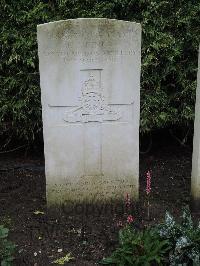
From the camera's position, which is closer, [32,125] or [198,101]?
[198,101]

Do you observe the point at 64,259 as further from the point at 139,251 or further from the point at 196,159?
the point at 196,159

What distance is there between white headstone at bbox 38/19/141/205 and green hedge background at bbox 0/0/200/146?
112cm

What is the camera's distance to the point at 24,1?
484 centimetres

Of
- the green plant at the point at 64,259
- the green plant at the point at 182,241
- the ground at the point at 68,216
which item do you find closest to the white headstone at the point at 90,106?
the ground at the point at 68,216

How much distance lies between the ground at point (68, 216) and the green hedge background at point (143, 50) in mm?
645

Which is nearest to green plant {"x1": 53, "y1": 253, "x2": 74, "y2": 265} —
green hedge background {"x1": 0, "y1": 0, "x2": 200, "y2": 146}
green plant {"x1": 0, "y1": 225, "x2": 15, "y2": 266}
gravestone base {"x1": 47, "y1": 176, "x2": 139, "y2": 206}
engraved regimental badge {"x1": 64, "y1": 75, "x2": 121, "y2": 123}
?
green plant {"x1": 0, "y1": 225, "x2": 15, "y2": 266}

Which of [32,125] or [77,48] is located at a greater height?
[77,48]

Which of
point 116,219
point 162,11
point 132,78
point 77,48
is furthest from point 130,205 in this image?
point 162,11

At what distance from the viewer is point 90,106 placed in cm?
385

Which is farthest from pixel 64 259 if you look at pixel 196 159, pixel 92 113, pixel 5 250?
pixel 196 159

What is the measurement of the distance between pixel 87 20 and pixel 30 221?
75.7 inches

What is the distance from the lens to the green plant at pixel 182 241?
10.4ft

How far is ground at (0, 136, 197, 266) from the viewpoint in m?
3.61

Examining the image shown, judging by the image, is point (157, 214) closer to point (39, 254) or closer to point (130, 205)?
point (130, 205)
